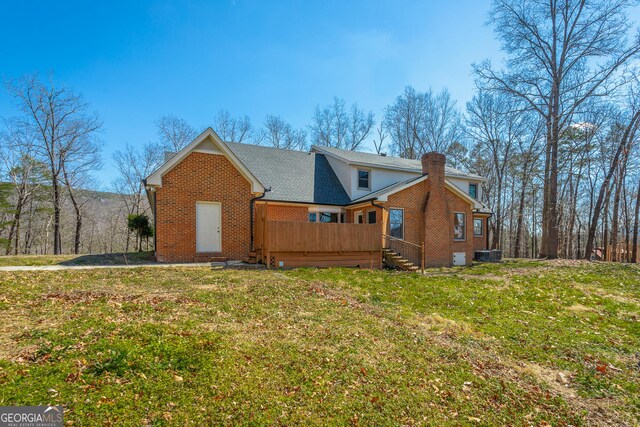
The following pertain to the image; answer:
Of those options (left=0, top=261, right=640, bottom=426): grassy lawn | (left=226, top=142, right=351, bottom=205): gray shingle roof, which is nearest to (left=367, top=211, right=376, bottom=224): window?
(left=226, top=142, right=351, bottom=205): gray shingle roof

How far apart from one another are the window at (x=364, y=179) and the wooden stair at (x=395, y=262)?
4.86 meters

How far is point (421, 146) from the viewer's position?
105 feet

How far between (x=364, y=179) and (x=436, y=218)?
14.8ft

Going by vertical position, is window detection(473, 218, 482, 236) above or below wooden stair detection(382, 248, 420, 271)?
above

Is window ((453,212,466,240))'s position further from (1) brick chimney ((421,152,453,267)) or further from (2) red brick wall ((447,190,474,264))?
(1) brick chimney ((421,152,453,267))

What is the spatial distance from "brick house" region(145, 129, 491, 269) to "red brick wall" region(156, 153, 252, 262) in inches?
1.5

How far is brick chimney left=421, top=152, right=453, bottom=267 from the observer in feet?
51.5

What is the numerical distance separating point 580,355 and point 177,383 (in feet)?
19.6

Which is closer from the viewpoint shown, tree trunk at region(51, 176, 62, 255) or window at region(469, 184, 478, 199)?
tree trunk at region(51, 176, 62, 255)

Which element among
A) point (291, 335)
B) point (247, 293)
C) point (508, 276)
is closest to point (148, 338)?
point (291, 335)

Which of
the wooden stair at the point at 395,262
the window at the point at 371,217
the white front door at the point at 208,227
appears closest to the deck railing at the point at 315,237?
the wooden stair at the point at 395,262

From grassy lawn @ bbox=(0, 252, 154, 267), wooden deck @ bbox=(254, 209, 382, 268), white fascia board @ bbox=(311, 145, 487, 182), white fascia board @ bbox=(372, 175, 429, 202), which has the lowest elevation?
grassy lawn @ bbox=(0, 252, 154, 267)

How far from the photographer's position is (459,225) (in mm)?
17219

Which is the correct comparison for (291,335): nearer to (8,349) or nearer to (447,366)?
(447,366)
